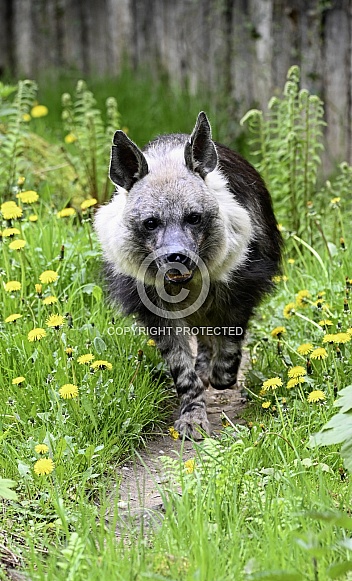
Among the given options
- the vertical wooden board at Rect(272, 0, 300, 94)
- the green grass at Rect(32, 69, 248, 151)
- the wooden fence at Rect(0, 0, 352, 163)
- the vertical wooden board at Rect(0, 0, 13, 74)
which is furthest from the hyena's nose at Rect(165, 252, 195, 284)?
the vertical wooden board at Rect(0, 0, 13, 74)

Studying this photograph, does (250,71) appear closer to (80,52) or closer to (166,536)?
(80,52)

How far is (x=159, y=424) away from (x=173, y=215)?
3.31 ft

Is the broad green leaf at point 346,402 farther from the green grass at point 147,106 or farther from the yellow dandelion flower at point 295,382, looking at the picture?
the green grass at point 147,106

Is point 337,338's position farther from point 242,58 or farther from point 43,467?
point 242,58

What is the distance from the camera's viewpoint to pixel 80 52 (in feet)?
36.3

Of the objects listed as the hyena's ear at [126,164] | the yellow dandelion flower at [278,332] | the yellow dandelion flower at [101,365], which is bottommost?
the yellow dandelion flower at [101,365]

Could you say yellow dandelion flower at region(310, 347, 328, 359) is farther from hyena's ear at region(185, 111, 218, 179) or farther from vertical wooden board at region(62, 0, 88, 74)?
vertical wooden board at region(62, 0, 88, 74)

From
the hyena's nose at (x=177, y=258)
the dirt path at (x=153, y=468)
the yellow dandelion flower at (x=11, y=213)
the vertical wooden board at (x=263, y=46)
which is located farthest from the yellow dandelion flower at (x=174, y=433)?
the vertical wooden board at (x=263, y=46)

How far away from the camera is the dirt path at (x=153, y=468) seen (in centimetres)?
311

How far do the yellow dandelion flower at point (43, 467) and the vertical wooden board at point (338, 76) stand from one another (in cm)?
428

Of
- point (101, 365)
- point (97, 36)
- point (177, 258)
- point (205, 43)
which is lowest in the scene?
point (101, 365)

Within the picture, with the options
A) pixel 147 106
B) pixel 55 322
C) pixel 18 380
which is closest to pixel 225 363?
pixel 55 322

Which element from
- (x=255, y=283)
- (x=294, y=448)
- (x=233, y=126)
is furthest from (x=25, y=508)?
(x=233, y=126)

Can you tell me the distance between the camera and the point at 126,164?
4012 mm
